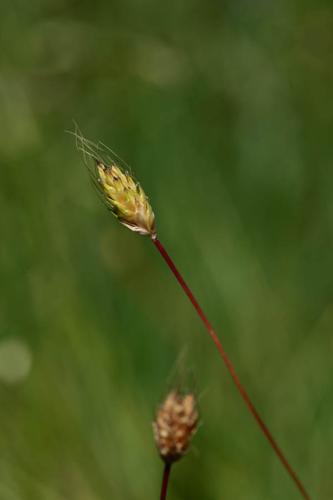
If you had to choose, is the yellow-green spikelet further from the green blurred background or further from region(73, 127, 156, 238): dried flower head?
the green blurred background

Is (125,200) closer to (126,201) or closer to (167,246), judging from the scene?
(126,201)

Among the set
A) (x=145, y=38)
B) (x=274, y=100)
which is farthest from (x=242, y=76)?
(x=145, y=38)

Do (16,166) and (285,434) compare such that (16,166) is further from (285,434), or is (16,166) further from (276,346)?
(285,434)

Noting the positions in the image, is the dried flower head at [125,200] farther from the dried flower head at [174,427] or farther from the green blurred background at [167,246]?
the green blurred background at [167,246]

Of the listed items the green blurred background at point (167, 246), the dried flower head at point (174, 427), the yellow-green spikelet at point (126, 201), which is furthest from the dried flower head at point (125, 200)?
the green blurred background at point (167, 246)

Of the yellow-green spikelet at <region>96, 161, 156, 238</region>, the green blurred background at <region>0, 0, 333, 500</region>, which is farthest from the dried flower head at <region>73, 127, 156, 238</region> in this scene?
the green blurred background at <region>0, 0, 333, 500</region>

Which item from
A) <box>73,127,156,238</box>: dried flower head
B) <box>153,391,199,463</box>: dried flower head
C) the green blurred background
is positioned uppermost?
<box>73,127,156,238</box>: dried flower head
